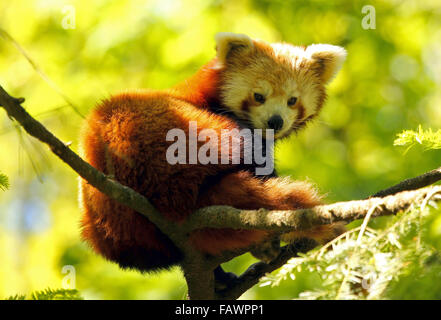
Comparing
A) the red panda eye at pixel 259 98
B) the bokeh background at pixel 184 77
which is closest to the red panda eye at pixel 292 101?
the red panda eye at pixel 259 98

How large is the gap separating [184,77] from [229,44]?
2.01 metres

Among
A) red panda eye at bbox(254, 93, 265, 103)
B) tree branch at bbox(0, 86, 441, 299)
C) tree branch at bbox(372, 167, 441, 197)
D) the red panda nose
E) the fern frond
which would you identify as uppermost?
red panda eye at bbox(254, 93, 265, 103)

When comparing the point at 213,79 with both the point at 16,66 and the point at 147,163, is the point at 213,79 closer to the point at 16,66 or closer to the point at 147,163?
the point at 147,163

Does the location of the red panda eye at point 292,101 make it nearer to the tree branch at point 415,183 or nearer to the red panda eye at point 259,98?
the red panda eye at point 259,98

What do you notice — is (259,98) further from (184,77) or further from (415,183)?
(184,77)

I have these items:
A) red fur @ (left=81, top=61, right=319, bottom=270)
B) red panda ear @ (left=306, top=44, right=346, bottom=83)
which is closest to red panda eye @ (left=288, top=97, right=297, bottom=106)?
red panda ear @ (left=306, top=44, right=346, bottom=83)

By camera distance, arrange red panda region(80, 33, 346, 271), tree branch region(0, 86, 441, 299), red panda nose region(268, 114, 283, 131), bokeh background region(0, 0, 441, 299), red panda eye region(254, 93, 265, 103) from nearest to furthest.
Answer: tree branch region(0, 86, 441, 299) < red panda region(80, 33, 346, 271) < red panda nose region(268, 114, 283, 131) < red panda eye region(254, 93, 265, 103) < bokeh background region(0, 0, 441, 299)

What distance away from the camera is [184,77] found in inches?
232

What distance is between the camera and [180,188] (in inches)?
97.3

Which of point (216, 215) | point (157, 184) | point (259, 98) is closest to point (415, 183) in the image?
point (216, 215)

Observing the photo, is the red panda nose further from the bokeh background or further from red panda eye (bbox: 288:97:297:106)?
the bokeh background

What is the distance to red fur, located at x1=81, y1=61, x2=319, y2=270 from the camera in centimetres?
246

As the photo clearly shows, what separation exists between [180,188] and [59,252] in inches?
197
